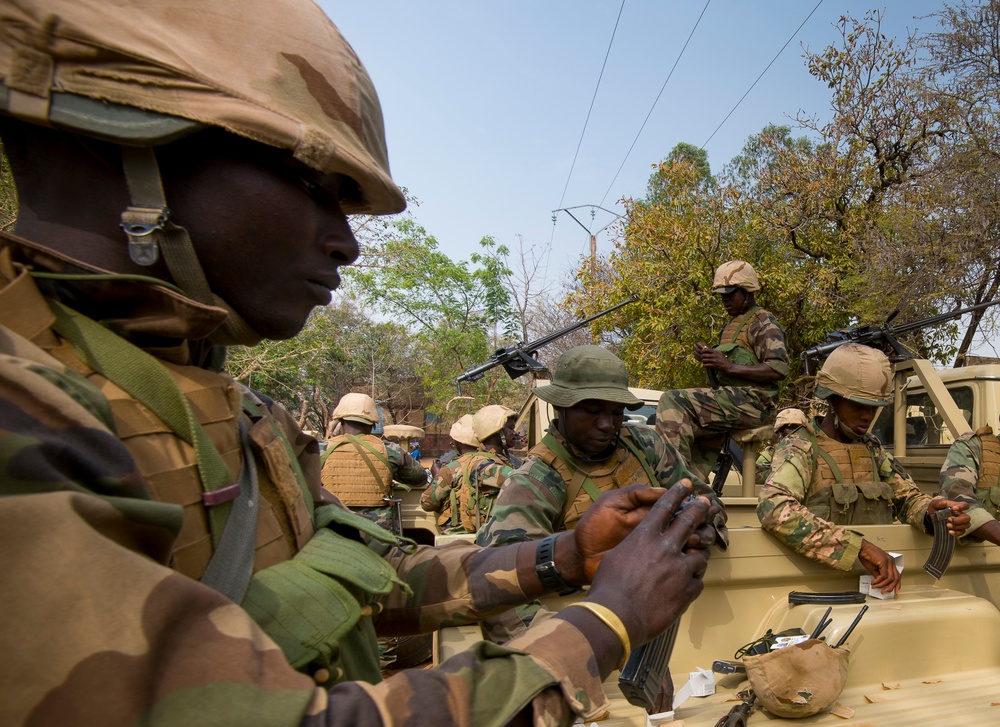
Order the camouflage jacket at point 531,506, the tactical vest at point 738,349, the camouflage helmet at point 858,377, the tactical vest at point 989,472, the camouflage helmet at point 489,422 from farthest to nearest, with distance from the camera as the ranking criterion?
the camouflage helmet at point 489,422, the tactical vest at point 738,349, the tactical vest at point 989,472, the camouflage helmet at point 858,377, the camouflage jacket at point 531,506

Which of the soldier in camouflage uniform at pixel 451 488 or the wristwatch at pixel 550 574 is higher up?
the wristwatch at pixel 550 574

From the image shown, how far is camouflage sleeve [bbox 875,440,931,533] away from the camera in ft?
11.8

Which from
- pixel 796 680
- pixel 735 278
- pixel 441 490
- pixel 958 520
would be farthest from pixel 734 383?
pixel 796 680

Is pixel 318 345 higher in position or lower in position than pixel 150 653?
lower

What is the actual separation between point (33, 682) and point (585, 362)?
2.84m

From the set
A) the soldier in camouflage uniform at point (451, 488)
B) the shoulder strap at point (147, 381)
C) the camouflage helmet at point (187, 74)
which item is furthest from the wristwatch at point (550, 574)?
the soldier in camouflage uniform at point (451, 488)

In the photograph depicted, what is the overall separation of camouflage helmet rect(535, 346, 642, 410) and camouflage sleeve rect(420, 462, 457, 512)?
3.32 m

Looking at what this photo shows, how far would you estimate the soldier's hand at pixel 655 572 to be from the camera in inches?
38.2

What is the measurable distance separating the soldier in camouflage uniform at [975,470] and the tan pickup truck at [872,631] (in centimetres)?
111

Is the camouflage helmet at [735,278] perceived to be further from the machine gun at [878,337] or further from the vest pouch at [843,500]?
the vest pouch at [843,500]

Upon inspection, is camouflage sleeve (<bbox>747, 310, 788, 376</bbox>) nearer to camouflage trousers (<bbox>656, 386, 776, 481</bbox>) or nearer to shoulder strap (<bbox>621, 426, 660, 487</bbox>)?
camouflage trousers (<bbox>656, 386, 776, 481</bbox>)

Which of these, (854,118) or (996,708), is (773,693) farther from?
(854,118)

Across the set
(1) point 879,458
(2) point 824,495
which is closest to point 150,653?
(2) point 824,495

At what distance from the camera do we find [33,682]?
599mm
